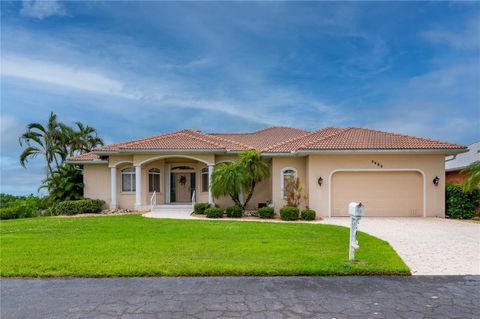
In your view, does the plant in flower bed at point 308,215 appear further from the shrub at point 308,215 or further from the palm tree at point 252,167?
the palm tree at point 252,167

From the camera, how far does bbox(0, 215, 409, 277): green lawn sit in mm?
6387

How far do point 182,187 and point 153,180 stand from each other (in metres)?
2.25

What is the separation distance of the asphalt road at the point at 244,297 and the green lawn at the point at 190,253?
37 centimetres

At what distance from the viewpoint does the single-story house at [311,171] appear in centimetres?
1680

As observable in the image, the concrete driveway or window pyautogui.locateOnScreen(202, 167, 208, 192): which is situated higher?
window pyautogui.locateOnScreen(202, 167, 208, 192)

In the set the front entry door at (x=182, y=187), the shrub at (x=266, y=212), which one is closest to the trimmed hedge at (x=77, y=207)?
the front entry door at (x=182, y=187)

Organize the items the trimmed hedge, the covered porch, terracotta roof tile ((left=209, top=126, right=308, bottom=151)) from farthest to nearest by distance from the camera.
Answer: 1. terracotta roof tile ((left=209, top=126, right=308, bottom=151))
2. the covered porch
3. the trimmed hedge

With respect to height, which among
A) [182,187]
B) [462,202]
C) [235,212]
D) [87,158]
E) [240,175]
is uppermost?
→ [87,158]

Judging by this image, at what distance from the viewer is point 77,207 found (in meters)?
19.6

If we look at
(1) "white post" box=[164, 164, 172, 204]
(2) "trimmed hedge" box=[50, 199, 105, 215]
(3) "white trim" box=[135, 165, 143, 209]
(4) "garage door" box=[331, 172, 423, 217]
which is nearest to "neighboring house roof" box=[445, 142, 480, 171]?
(4) "garage door" box=[331, 172, 423, 217]

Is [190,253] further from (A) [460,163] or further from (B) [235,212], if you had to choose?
(A) [460,163]

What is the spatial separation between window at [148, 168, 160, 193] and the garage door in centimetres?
1237

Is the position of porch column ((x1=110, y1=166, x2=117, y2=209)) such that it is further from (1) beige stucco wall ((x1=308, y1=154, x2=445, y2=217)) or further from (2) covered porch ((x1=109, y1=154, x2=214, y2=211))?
(1) beige stucco wall ((x1=308, y1=154, x2=445, y2=217))

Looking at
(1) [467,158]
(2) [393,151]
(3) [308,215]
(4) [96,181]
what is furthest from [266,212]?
(1) [467,158]
